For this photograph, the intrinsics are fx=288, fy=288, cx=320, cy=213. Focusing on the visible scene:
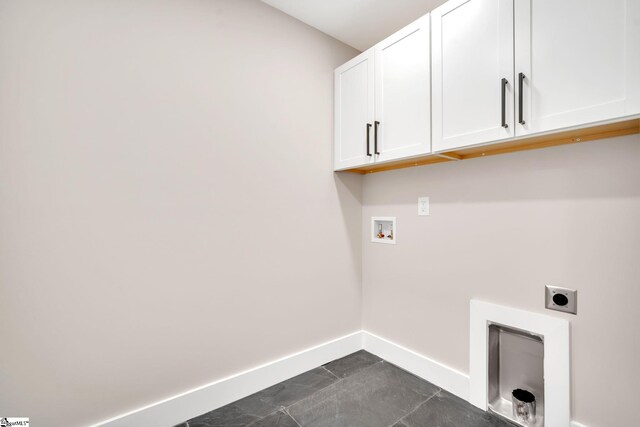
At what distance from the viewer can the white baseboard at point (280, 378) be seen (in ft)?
5.05

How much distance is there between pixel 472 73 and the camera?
4.89 ft

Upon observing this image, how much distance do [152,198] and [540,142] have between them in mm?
2048

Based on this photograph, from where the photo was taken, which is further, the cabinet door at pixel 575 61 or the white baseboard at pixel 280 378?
the white baseboard at pixel 280 378

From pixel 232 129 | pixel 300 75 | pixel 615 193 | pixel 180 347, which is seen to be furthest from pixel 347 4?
pixel 180 347

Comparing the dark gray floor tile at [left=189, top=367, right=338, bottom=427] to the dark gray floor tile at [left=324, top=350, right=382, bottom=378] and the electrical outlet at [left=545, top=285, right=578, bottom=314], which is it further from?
the electrical outlet at [left=545, top=285, right=578, bottom=314]

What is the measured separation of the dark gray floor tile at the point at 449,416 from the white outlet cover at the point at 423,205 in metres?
1.19

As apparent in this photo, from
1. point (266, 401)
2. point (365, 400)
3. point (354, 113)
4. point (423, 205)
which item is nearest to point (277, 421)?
point (266, 401)

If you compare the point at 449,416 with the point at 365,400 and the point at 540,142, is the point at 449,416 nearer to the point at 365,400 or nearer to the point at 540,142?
the point at 365,400

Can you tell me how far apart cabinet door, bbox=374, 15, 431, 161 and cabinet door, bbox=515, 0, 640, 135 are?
48cm

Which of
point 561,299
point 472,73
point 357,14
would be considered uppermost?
point 357,14

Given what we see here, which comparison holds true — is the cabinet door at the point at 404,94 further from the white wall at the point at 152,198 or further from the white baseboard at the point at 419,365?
the white baseboard at the point at 419,365

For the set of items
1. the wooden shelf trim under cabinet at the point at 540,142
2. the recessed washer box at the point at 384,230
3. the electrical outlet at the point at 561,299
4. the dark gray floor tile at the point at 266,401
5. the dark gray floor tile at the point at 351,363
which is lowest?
the dark gray floor tile at the point at 266,401

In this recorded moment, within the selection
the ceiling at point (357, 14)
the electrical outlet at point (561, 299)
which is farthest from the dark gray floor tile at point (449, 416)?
the ceiling at point (357, 14)

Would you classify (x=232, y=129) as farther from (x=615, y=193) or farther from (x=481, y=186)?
(x=615, y=193)
